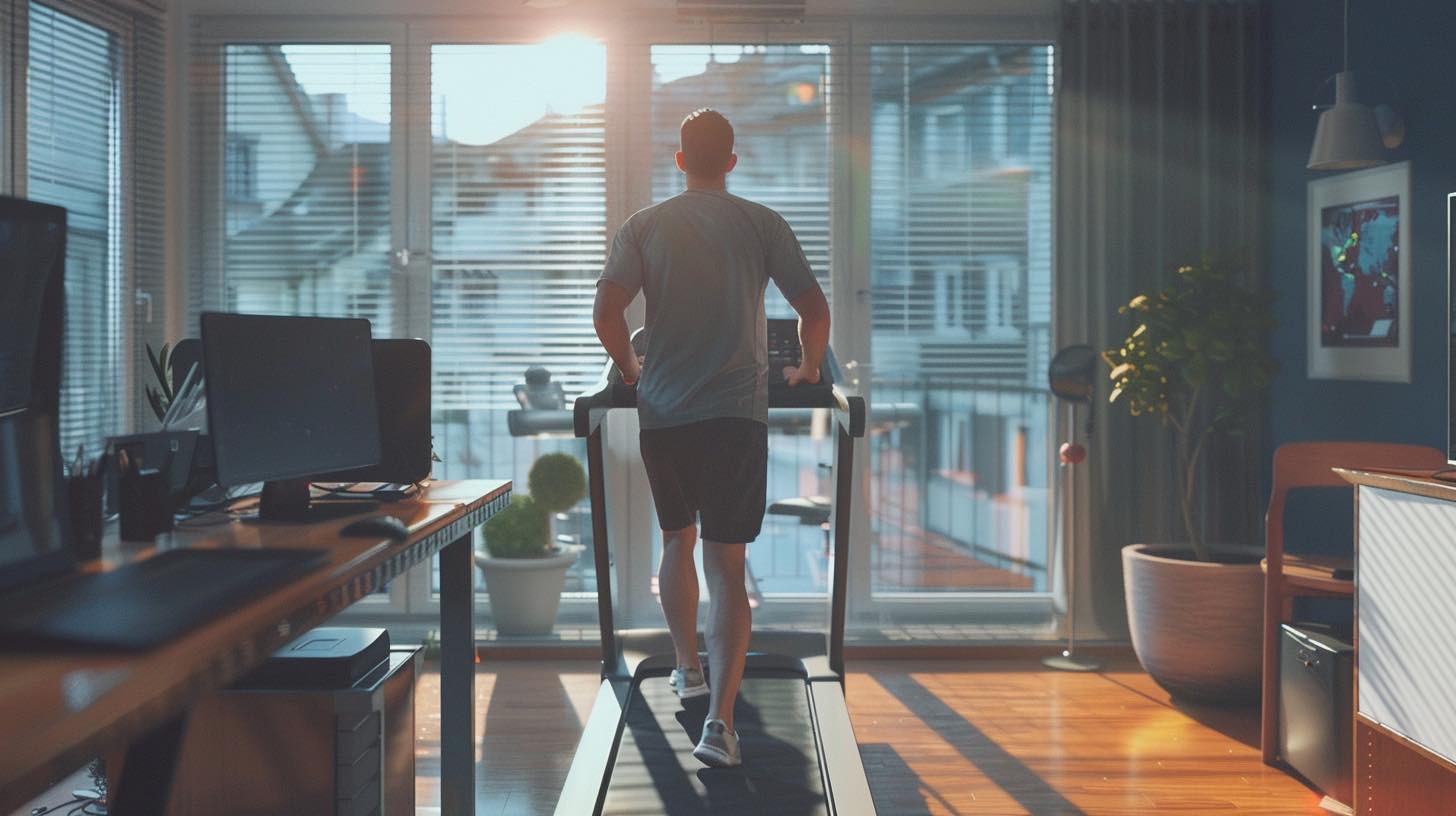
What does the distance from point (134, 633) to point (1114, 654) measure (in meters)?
4.06

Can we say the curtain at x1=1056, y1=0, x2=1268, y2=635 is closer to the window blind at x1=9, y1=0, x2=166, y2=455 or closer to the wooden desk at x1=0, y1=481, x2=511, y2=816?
the wooden desk at x1=0, y1=481, x2=511, y2=816

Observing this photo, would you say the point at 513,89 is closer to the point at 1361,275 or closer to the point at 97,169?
the point at 97,169

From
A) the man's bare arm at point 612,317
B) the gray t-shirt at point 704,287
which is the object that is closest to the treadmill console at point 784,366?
the man's bare arm at point 612,317

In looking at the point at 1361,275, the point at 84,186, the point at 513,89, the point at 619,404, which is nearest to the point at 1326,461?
the point at 1361,275

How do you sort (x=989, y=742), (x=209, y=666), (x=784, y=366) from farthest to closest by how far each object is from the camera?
1. (x=784, y=366)
2. (x=989, y=742)
3. (x=209, y=666)

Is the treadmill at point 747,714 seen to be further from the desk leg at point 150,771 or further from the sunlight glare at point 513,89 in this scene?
the sunlight glare at point 513,89

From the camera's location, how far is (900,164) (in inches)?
188

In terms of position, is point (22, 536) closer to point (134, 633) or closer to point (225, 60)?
point (134, 633)

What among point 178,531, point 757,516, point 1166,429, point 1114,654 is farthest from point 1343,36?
point 178,531

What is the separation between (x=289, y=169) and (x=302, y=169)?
0.05 meters

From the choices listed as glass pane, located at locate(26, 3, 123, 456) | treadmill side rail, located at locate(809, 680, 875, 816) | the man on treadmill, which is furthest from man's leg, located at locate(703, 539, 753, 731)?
glass pane, located at locate(26, 3, 123, 456)

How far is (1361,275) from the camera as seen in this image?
402 centimetres

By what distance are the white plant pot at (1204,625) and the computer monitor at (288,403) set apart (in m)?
2.68

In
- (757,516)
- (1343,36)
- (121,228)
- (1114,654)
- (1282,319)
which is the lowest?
(1114,654)
